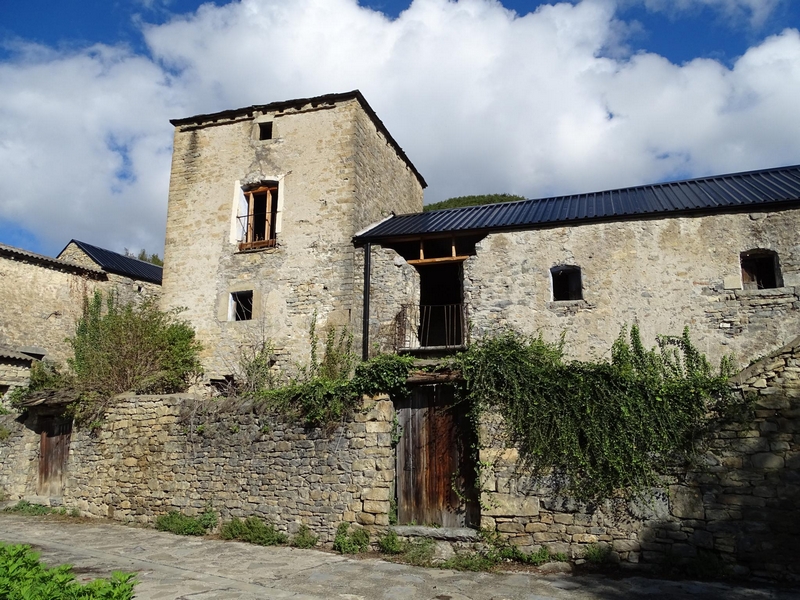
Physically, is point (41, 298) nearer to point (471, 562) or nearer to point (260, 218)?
point (260, 218)

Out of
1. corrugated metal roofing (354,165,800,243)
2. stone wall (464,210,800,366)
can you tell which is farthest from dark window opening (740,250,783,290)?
corrugated metal roofing (354,165,800,243)

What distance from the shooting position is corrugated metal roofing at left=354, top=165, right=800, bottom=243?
39.5 feet

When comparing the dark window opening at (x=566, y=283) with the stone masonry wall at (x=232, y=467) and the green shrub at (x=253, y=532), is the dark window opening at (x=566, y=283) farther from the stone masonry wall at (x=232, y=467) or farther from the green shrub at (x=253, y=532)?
the green shrub at (x=253, y=532)

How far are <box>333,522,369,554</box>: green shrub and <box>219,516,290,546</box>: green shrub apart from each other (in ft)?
3.23

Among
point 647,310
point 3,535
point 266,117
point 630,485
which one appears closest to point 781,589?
point 630,485

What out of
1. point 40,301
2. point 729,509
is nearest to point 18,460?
point 40,301

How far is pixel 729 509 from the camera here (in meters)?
6.91

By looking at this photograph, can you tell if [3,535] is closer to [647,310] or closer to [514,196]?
[647,310]

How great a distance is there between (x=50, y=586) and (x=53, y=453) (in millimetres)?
10447

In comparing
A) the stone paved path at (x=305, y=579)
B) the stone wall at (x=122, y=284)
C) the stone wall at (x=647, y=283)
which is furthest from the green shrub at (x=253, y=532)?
the stone wall at (x=122, y=284)

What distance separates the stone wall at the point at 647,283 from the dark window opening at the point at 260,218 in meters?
5.41

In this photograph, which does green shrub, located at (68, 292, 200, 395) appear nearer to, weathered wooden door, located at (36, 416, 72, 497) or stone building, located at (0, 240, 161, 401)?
weathered wooden door, located at (36, 416, 72, 497)

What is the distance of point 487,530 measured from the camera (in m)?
7.69

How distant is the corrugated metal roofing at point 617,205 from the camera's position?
12.0 m
